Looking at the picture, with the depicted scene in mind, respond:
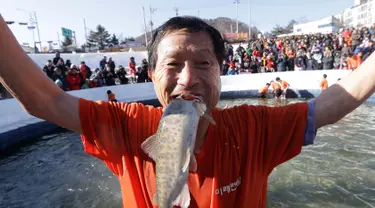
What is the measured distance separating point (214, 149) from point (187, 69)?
48 centimetres

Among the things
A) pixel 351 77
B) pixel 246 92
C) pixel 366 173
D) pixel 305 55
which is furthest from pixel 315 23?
pixel 351 77

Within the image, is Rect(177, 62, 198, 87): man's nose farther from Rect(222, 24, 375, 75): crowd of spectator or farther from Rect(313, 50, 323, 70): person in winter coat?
Rect(313, 50, 323, 70): person in winter coat

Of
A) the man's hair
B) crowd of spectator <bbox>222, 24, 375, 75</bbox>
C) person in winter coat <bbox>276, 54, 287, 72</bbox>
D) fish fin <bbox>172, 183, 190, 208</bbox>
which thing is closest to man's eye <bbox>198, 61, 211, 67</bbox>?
the man's hair

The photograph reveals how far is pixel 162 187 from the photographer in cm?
127

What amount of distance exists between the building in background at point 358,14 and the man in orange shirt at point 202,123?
287ft

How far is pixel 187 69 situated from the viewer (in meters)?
1.52

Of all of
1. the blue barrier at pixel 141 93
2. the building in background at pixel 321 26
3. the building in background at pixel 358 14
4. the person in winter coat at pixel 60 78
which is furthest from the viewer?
the building in background at pixel 358 14

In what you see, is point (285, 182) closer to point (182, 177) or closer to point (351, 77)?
point (351, 77)

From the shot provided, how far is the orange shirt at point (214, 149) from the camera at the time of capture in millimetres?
1602

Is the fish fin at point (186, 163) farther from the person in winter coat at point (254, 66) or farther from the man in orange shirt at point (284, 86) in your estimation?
the person in winter coat at point (254, 66)

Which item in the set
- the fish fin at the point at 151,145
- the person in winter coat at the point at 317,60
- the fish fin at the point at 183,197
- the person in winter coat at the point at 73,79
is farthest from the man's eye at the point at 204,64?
the person in winter coat at the point at 317,60

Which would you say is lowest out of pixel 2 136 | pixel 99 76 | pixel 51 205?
pixel 51 205

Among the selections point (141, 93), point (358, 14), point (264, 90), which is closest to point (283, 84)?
point (264, 90)

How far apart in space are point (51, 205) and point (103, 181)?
4.13ft
